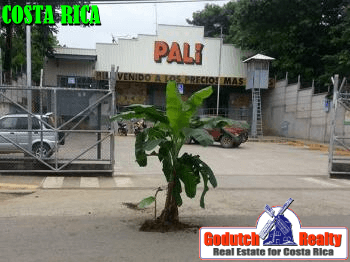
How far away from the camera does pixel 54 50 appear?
27.4m

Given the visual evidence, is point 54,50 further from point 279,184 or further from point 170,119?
point 170,119

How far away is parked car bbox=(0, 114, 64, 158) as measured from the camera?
1027 cm

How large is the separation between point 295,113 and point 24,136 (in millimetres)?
20505

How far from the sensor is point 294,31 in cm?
2802

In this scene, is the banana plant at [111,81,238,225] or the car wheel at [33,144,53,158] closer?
the banana plant at [111,81,238,225]

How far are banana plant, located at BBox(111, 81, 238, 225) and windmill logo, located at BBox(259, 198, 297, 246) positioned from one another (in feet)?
2.99

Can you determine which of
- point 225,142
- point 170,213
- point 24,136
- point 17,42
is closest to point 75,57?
point 17,42

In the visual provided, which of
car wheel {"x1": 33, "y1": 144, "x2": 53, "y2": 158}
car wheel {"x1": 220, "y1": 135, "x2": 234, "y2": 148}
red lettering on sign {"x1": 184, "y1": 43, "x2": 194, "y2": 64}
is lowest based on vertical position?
car wheel {"x1": 220, "y1": 135, "x2": 234, "y2": 148}

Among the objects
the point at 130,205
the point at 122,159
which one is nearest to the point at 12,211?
the point at 130,205

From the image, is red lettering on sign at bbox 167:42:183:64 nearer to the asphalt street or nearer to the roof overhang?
the roof overhang

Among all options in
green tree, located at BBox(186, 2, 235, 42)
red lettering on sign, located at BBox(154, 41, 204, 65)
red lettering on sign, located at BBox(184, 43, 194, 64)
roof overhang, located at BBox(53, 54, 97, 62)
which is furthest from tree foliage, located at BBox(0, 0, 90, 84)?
green tree, located at BBox(186, 2, 235, 42)

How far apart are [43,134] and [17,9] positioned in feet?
23.6

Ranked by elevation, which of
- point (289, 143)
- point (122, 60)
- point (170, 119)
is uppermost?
point (122, 60)

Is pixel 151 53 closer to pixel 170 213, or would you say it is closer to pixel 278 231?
pixel 170 213
